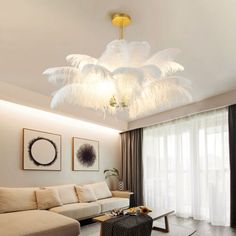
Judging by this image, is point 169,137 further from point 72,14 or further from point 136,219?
point 72,14

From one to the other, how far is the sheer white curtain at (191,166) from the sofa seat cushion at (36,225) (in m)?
2.75

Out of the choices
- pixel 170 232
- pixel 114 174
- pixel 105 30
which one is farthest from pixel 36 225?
pixel 114 174

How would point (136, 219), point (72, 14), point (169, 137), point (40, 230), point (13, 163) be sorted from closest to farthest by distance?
point (72, 14), point (40, 230), point (136, 219), point (13, 163), point (169, 137)

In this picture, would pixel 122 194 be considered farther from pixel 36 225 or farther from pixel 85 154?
pixel 36 225

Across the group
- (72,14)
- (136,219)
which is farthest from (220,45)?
(136,219)

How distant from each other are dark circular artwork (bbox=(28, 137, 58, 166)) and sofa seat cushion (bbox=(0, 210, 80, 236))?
127cm

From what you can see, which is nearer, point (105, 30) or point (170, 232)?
point (105, 30)

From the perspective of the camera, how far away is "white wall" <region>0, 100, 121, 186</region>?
14.0 feet

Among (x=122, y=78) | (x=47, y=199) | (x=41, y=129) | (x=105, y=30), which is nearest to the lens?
(x=122, y=78)

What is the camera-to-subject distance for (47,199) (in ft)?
13.6

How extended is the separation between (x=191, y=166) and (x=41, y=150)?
309cm

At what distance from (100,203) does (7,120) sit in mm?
2360

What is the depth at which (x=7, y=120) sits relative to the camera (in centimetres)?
435

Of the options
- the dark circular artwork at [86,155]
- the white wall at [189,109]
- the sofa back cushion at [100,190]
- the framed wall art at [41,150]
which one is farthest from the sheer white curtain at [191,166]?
the framed wall art at [41,150]
